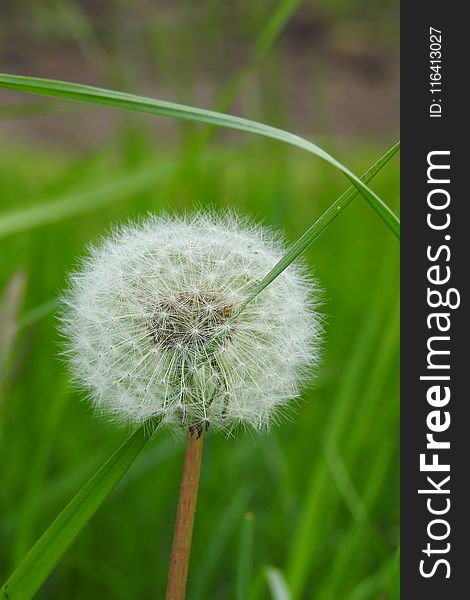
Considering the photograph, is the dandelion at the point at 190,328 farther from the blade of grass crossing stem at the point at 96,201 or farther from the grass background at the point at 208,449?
the grass background at the point at 208,449

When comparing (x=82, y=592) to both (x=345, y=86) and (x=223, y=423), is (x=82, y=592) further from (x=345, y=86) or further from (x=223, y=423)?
(x=345, y=86)

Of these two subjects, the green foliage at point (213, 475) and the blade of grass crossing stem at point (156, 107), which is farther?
the green foliage at point (213, 475)

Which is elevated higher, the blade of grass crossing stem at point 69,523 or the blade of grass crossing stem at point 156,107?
the blade of grass crossing stem at point 156,107

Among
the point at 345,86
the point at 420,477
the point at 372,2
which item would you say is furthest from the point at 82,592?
the point at 372,2

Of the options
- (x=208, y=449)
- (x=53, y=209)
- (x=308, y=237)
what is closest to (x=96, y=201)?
(x=53, y=209)

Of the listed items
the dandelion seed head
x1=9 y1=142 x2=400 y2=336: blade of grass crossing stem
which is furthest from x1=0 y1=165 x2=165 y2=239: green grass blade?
the dandelion seed head

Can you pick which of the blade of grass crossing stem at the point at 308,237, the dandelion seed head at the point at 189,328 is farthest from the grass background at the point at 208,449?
the blade of grass crossing stem at the point at 308,237

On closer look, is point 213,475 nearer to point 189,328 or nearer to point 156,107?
point 189,328

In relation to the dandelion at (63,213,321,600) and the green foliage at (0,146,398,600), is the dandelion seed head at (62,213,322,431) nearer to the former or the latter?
the dandelion at (63,213,321,600)
